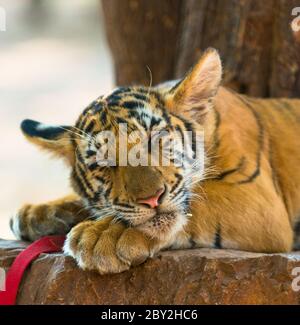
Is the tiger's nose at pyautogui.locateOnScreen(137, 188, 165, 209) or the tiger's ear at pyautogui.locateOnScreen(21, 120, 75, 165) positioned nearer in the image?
the tiger's nose at pyautogui.locateOnScreen(137, 188, 165, 209)

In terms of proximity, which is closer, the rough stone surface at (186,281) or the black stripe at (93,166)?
the rough stone surface at (186,281)

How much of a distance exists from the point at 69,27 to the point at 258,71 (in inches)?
382

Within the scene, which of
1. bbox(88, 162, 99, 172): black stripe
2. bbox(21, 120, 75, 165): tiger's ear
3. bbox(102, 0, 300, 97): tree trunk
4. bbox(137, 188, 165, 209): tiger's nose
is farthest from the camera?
bbox(102, 0, 300, 97): tree trunk

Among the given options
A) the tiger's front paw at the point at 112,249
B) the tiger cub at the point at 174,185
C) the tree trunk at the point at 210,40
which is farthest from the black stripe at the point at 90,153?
the tree trunk at the point at 210,40

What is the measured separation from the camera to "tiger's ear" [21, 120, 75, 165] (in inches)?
146

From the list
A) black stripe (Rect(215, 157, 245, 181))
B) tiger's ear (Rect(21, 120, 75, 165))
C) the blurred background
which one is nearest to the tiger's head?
tiger's ear (Rect(21, 120, 75, 165))

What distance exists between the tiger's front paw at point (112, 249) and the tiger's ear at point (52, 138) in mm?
593

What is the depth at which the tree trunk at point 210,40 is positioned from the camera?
4984 mm

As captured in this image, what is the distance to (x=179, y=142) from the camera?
3.43 m

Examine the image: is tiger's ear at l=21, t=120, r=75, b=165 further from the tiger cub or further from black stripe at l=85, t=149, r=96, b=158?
black stripe at l=85, t=149, r=96, b=158

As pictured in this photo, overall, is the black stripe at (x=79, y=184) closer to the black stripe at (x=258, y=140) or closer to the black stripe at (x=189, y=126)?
the black stripe at (x=189, y=126)

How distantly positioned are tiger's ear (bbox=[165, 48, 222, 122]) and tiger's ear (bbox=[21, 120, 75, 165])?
0.55 m

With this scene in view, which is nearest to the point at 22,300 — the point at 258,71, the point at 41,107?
the point at 258,71

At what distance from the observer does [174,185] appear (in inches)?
127
